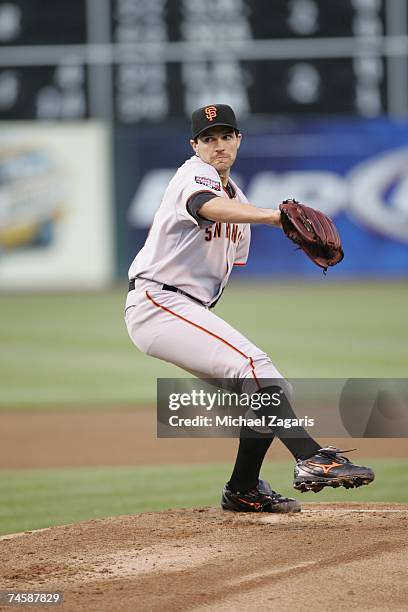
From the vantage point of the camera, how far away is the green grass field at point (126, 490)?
4.83 meters

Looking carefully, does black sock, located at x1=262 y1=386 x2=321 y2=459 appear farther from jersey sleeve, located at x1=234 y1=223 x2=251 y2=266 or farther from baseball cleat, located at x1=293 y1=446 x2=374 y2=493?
jersey sleeve, located at x1=234 y1=223 x2=251 y2=266

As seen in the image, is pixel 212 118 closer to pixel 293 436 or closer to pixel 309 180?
pixel 293 436

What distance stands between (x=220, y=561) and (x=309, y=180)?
13.0 m

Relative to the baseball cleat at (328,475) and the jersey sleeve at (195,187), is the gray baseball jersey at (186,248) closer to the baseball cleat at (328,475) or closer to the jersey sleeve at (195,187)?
the jersey sleeve at (195,187)

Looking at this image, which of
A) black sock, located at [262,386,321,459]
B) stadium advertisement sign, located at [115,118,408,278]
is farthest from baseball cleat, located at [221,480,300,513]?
stadium advertisement sign, located at [115,118,408,278]

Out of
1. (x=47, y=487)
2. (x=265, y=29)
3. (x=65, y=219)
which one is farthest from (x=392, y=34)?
(x=47, y=487)

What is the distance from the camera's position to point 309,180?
16219 mm

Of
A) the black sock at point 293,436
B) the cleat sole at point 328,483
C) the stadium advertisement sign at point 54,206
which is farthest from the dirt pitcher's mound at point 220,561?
the stadium advertisement sign at point 54,206

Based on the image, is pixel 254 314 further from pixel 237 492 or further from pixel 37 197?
pixel 237 492

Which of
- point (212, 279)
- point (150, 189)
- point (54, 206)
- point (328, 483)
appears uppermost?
point (150, 189)

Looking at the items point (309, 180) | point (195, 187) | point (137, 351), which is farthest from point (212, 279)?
point (309, 180)

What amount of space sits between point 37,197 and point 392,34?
574cm

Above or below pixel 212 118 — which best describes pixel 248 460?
below

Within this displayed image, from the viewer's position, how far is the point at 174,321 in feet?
13.1
